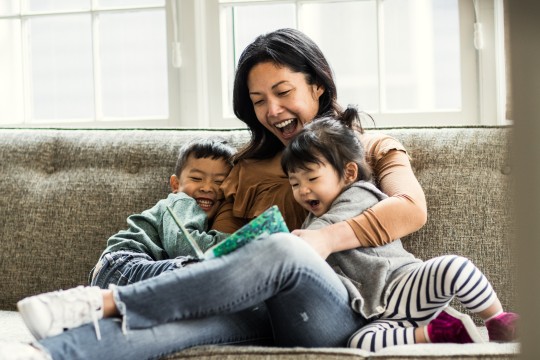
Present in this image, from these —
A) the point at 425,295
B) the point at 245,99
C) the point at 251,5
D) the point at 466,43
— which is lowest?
the point at 425,295

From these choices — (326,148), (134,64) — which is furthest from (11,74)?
(326,148)

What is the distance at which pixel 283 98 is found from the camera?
6.57ft

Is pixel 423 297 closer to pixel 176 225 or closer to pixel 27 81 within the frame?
pixel 176 225

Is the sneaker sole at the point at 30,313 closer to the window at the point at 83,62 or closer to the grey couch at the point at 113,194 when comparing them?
the grey couch at the point at 113,194

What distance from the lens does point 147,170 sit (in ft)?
7.32

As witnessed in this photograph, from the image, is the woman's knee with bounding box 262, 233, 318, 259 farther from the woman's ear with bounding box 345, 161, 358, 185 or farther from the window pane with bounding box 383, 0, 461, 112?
the window pane with bounding box 383, 0, 461, 112

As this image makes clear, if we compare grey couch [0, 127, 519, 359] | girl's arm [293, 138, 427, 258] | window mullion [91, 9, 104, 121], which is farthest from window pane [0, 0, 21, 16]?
girl's arm [293, 138, 427, 258]

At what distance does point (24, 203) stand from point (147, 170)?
376 mm

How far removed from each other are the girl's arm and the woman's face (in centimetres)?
22

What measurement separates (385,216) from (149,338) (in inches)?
A: 23.3

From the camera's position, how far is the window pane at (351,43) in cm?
276

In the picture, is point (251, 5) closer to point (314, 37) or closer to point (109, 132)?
point (314, 37)

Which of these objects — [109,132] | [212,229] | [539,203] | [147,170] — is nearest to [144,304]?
[212,229]

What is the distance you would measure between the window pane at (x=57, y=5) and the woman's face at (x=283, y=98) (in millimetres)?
1201
